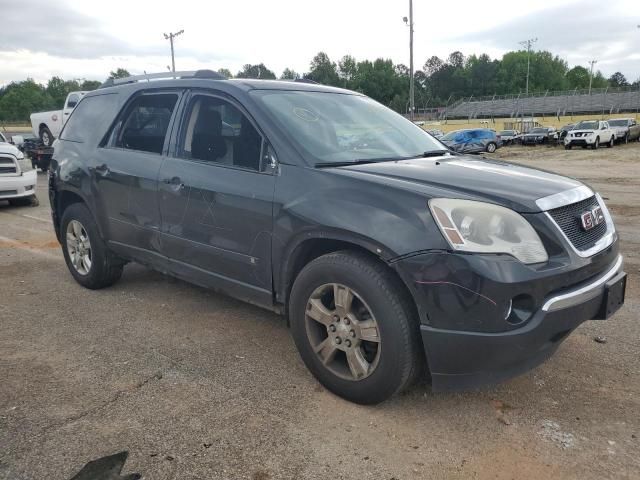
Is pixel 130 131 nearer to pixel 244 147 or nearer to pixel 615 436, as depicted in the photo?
pixel 244 147

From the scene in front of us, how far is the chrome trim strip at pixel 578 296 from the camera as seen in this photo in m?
2.59

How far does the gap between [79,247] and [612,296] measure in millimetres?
4480

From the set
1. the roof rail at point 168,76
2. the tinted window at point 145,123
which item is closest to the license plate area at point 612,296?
the roof rail at point 168,76

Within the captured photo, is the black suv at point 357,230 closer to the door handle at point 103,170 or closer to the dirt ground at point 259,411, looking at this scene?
the door handle at point 103,170

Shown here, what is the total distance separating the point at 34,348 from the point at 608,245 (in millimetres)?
3846

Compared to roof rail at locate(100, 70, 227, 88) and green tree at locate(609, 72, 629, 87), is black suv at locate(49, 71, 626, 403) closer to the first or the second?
roof rail at locate(100, 70, 227, 88)

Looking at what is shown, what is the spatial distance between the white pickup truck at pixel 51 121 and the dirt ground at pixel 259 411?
21.4 meters

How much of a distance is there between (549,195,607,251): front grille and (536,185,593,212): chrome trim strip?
2 centimetres

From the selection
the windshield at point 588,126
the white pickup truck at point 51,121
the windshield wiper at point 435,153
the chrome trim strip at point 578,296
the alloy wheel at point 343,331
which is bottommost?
the alloy wheel at point 343,331

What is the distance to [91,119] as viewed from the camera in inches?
196

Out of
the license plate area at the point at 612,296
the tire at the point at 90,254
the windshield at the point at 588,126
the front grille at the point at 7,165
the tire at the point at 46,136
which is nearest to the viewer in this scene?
the license plate area at the point at 612,296

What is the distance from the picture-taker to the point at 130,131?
178 inches

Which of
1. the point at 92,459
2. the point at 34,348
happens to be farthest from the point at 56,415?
the point at 34,348

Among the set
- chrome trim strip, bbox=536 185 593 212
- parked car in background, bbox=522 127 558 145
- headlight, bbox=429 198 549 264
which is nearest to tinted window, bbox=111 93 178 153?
headlight, bbox=429 198 549 264
